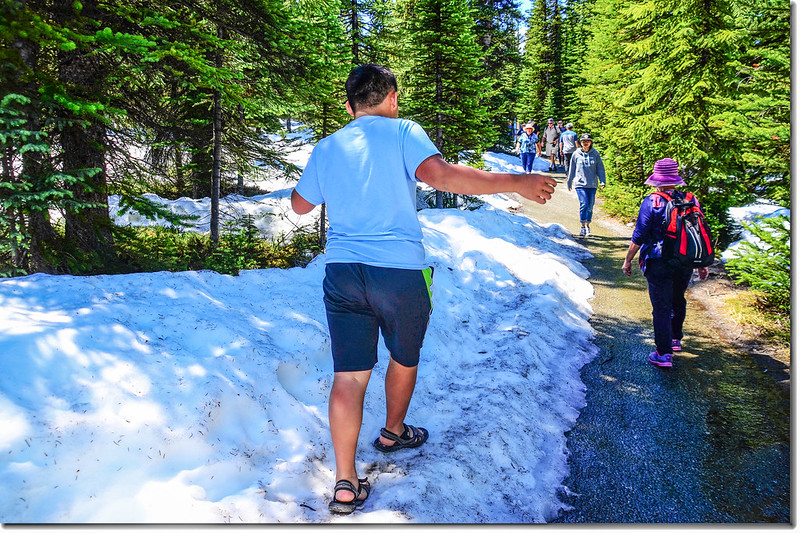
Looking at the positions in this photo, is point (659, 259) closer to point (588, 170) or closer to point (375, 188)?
point (375, 188)

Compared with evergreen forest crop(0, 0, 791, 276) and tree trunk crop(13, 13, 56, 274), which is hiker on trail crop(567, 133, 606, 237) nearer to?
evergreen forest crop(0, 0, 791, 276)

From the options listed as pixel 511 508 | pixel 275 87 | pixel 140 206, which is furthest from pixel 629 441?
pixel 275 87

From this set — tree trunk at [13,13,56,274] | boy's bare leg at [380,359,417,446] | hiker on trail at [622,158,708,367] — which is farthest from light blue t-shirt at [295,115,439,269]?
tree trunk at [13,13,56,274]

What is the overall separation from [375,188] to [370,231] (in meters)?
0.25

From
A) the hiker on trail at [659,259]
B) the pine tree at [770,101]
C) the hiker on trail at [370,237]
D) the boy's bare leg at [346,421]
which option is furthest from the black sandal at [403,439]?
the pine tree at [770,101]

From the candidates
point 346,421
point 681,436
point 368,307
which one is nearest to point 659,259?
point 681,436

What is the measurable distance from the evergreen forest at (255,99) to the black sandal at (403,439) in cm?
374

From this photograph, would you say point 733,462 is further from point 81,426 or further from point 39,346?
point 39,346

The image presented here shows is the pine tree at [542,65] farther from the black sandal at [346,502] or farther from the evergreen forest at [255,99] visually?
the black sandal at [346,502]

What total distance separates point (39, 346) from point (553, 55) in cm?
4097

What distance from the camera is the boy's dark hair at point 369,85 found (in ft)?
9.75

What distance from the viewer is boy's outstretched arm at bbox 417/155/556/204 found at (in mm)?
2664

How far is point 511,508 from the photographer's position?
2938 millimetres

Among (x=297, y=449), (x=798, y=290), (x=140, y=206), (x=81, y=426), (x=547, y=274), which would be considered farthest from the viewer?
(x=547, y=274)
